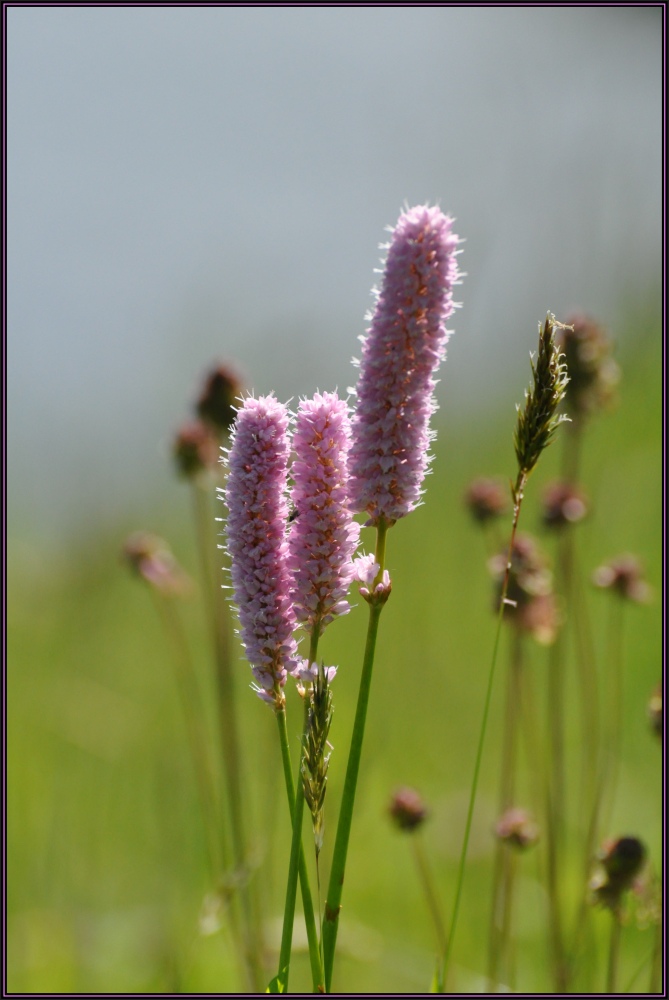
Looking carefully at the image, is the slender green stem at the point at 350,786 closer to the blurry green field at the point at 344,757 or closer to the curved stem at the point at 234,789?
the curved stem at the point at 234,789

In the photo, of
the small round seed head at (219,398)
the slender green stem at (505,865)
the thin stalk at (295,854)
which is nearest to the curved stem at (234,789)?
the small round seed head at (219,398)

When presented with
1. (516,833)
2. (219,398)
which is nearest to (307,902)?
(516,833)

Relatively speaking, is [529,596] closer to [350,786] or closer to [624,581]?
[624,581]

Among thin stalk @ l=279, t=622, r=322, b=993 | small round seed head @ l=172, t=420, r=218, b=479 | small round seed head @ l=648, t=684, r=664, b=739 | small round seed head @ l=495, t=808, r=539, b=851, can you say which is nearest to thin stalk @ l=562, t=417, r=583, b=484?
small round seed head @ l=648, t=684, r=664, b=739

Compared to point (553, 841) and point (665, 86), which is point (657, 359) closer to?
point (665, 86)

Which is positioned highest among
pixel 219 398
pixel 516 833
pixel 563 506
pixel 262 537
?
pixel 219 398

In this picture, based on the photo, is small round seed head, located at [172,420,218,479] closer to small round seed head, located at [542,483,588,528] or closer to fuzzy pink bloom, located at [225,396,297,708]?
small round seed head, located at [542,483,588,528]

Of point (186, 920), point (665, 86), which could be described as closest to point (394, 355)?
point (665, 86)
